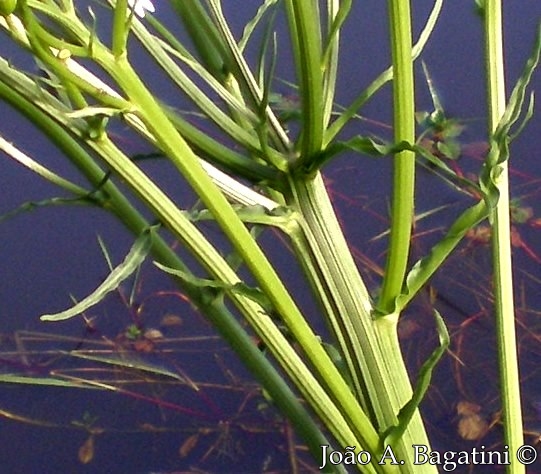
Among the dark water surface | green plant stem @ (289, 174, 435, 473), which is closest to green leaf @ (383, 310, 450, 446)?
green plant stem @ (289, 174, 435, 473)

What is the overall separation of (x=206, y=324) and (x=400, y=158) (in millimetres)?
537

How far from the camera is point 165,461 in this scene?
782mm

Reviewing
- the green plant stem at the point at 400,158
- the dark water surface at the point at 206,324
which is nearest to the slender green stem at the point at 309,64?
the green plant stem at the point at 400,158

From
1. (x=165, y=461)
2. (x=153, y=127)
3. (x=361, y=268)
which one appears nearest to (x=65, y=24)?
(x=153, y=127)

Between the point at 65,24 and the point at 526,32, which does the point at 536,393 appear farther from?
the point at 65,24

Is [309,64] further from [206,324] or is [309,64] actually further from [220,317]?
[206,324]

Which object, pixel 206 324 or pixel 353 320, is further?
pixel 206 324

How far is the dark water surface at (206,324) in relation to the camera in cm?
73

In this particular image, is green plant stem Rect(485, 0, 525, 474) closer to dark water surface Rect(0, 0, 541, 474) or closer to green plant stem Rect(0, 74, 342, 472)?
green plant stem Rect(0, 74, 342, 472)

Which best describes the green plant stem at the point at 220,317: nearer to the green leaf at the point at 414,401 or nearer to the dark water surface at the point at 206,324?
the green leaf at the point at 414,401

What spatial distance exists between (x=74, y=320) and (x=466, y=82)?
1.37 ft

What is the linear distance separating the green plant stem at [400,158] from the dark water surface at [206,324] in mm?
412

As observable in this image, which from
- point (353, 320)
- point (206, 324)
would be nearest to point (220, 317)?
point (353, 320)

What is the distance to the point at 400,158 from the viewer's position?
0.27m
